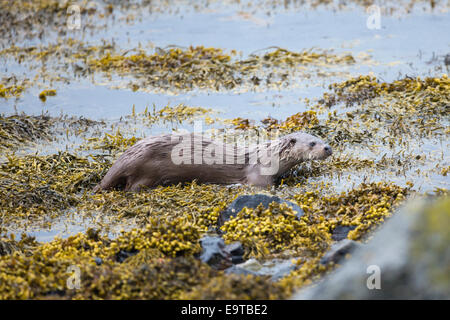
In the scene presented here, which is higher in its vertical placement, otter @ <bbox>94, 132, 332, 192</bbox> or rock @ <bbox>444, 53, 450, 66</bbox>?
rock @ <bbox>444, 53, 450, 66</bbox>

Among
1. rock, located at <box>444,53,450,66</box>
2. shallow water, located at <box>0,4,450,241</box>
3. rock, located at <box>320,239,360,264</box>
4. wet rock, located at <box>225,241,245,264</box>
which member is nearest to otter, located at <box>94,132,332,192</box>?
shallow water, located at <box>0,4,450,241</box>

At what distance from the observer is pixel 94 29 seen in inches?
637

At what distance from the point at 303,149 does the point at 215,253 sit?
8.07 ft

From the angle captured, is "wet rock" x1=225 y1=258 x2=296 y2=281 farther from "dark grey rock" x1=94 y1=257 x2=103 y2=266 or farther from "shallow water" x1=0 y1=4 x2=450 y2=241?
"shallow water" x1=0 y1=4 x2=450 y2=241

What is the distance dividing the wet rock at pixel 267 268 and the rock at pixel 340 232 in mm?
682

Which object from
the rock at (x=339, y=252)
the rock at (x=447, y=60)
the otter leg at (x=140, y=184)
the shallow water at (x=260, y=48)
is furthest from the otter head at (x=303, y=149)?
the rock at (x=447, y=60)

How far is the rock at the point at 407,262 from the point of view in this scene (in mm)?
3650

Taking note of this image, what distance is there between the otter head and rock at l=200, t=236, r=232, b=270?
6.96 feet

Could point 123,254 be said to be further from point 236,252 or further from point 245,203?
point 245,203

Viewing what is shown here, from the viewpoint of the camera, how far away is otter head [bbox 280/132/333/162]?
25.7 ft
